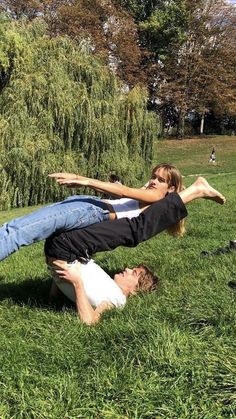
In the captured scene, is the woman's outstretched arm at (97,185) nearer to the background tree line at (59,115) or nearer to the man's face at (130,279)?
the man's face at (130,279)

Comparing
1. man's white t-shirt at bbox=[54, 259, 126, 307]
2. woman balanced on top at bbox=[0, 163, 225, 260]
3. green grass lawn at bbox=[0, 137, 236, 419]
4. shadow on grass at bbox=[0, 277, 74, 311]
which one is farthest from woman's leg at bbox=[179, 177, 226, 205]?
shadow on grass at bbox=[0, 277, 74, 311]

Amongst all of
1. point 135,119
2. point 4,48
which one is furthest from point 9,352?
point 135,119

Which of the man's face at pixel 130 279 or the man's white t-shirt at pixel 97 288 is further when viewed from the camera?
the man's face at pixel 130 279

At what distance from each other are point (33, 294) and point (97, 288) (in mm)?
1183

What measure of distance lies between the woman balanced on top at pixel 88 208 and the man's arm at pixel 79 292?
334 millimetres

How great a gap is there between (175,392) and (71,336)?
1151mm

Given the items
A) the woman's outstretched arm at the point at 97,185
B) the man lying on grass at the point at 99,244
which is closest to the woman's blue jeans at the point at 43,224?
the man lying on grass at the point at 99,244

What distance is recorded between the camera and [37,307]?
4699mm

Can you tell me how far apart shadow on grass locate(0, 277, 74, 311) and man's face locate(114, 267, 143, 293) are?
518 mm

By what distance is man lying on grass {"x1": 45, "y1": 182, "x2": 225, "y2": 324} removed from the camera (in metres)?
4.35

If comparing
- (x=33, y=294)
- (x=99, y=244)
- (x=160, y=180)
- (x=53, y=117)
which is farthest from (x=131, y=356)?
(x=53, y=117)

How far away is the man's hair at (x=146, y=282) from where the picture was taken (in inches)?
188

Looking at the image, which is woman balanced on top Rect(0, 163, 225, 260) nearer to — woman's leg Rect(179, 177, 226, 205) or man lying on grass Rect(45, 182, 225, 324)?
woman's leg Rect(179, 177, 226, 205)

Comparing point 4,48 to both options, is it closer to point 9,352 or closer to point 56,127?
point 56,127
